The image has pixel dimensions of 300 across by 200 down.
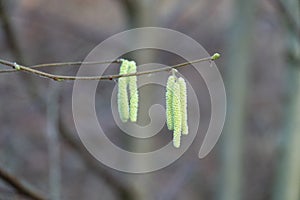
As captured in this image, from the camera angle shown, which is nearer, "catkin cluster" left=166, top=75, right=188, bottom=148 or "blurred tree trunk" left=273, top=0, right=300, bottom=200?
"catkin cluster" left=166, top=75, right=188, bottom=148

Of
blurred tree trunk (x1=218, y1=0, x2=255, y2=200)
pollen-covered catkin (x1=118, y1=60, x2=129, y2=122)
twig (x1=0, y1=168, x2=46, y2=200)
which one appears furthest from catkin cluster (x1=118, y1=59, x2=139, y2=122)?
blurred tree trunk (x1=218, y1=0, x2=255, y2=200)

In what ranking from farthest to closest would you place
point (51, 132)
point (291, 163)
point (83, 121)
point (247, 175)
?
point (247, 175), point (83, 121), point (291, 163), point (51, 132)

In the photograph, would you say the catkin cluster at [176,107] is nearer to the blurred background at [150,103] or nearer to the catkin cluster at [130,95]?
the catkin cluster at [130,95]

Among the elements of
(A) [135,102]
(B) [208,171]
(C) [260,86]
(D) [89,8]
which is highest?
(D) [89,8]

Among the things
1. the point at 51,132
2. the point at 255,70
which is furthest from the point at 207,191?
the point at 51,132

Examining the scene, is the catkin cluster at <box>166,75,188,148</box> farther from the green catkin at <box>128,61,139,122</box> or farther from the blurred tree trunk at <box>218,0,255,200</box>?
the blurred tree trunk at <box>218,0,255,200</box>

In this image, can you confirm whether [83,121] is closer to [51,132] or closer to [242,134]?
[242,134]
